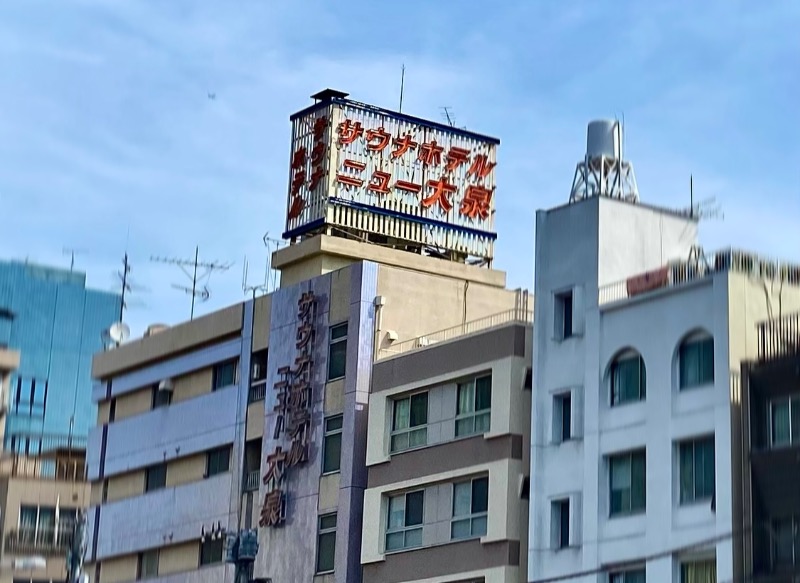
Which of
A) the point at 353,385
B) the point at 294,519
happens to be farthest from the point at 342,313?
the point at 294,519

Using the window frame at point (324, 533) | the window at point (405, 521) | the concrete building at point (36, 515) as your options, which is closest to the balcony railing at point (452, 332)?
the window at point (405, 521)

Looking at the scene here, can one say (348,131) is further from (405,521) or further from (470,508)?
(470,508)

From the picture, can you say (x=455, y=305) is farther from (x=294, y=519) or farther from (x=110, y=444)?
(x=110, y=444)

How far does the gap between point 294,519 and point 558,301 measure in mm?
12284

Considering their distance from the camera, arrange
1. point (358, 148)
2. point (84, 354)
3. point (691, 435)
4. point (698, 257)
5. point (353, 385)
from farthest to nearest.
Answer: point (84, 354) < point (358, 148) < point (353, 385) < point (698, 257) < point (691, 435)

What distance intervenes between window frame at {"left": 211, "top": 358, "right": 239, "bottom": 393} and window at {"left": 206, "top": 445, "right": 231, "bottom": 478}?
2.12 metres

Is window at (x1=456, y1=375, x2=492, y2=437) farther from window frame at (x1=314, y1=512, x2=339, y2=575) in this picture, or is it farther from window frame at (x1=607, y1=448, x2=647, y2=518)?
window frame at (x1=314, y1=512, x2=339, y2=575)

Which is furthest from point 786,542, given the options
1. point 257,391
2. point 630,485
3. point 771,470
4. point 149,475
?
point 149,475

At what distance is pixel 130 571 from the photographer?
6438cm

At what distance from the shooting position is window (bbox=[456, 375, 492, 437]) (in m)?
49.2

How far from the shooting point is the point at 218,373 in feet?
201

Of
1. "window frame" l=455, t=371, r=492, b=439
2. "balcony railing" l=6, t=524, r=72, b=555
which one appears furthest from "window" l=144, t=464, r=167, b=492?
"window frame" l=455, t=371, r=492, b=439

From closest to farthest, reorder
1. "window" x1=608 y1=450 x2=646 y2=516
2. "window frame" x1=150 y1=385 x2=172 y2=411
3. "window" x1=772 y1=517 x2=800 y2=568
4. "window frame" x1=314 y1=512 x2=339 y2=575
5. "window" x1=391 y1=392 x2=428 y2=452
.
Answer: "window" x1=772 y1=517 x2=800 y2=568 < "window" x1=608 y1=450 x2=646 y2=516 < "window" x1=391 y1=392 x2=428 y2=452 < "window frame" x1=314 y1=512 x2=339 y2=575 < "window frame" x1=150 y1=385 x2=172 y2=411

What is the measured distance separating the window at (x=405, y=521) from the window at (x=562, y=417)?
5527 mm
